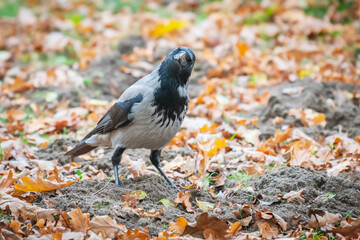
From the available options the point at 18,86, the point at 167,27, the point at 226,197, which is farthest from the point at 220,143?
the point at 167,27

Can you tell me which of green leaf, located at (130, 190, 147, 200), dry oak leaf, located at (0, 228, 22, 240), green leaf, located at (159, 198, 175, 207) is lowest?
green leaf, located at (159, 198, 175, 207)

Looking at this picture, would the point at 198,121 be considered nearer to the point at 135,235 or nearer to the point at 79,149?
the point at 79,149

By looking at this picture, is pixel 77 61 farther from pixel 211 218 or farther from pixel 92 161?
pixel 211 218

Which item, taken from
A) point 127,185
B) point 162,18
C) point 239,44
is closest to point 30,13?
point 162,18

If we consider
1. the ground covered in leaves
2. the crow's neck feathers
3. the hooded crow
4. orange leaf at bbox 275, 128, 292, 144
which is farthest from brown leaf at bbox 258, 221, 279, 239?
orange leaf at bbox 275, 128, 292, 144

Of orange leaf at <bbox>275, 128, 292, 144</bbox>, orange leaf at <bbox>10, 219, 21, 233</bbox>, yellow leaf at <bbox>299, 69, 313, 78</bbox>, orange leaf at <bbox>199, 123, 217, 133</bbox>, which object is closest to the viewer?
orange leaf at <bbox>10, 219, 21, 233</bbox>

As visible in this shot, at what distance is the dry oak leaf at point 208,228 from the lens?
3.37 m

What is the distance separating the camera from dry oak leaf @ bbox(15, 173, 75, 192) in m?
3.78

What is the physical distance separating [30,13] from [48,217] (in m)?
9.40

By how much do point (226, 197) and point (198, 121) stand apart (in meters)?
2.17

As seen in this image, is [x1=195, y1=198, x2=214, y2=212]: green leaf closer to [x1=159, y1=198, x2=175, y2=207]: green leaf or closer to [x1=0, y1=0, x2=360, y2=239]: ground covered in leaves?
[x1=0, y1=0, x2=360, y2=239]: ground covered in leaves

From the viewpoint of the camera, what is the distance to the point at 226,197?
4289 mm

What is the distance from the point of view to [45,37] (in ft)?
33.4

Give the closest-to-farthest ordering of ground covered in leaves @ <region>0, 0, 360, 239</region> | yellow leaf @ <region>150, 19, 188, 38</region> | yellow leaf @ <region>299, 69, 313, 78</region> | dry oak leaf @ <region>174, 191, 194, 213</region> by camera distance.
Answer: ground covered in leaves @ <region>0, 0, 360, 239</region> < dry oak leaf @ <region>174, 191, 194, 213</region> < yellow leaf @ <region>299, 69, 313, 78</region> < yellow leaf @ <region>150, 19, 188, 38</region>
